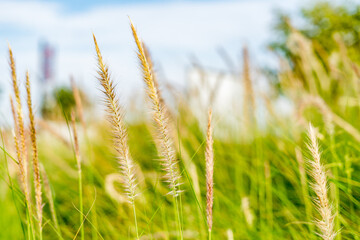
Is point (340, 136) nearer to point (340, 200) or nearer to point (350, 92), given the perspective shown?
point (340, 200)

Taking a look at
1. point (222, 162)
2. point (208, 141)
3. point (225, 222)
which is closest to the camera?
point (208, 141)

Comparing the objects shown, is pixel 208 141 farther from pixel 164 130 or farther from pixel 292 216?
pixel 292 216

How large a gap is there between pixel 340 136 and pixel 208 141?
5.83 ft

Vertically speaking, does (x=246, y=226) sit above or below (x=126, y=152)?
below

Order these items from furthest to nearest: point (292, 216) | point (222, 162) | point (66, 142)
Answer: point (222, 162)
point (66, 142)
point (292, 216)

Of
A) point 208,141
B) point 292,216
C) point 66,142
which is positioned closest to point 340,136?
point 292,216

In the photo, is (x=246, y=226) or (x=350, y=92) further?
(x=350, y=92)

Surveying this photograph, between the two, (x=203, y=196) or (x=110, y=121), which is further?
(x=203, y=196)

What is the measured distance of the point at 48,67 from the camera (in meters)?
5.97

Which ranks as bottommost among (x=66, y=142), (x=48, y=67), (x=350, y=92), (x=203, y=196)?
(x=203, y=196)

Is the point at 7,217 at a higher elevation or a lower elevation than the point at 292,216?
higher

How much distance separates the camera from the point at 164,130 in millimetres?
825

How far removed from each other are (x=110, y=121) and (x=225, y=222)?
113 cm

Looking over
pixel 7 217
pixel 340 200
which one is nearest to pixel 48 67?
pixel 7 217
